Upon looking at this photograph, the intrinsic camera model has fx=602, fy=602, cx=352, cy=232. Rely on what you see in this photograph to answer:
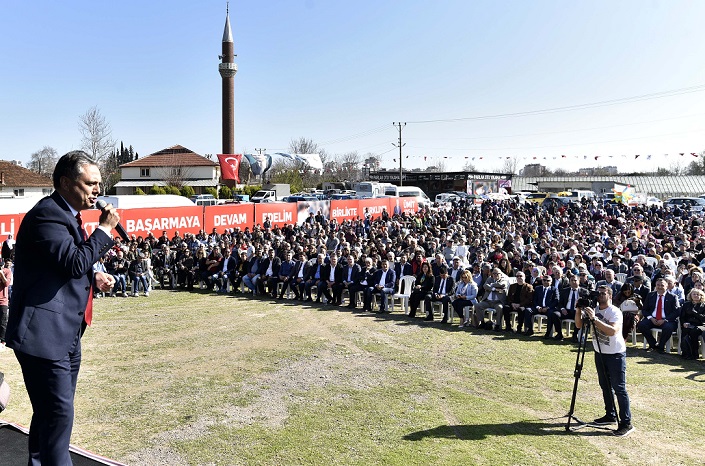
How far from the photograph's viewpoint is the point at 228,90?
63.0m

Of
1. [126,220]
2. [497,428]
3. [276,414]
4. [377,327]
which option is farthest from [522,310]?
[126,220]

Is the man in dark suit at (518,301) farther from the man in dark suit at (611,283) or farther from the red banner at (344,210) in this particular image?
the red banner at (344,210)

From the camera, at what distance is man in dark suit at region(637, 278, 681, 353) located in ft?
32.8

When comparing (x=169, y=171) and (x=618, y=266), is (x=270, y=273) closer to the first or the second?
(x=618, y=266)

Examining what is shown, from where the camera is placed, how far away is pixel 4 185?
5016cm

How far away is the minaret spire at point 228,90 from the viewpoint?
62.0 m

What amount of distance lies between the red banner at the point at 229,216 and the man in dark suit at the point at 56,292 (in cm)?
2206

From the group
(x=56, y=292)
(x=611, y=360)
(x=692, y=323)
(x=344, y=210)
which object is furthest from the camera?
(x=344, y=210)

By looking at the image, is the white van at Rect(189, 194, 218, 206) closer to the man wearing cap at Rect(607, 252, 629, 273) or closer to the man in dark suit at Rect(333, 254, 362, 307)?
the man in dark suit at Rect(333, 254, 362, 307)

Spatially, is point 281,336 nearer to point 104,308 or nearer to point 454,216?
point 104,308

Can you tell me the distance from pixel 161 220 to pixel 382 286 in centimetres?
1208

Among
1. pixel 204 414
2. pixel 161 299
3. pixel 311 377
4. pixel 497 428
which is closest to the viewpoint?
pixel 497 428

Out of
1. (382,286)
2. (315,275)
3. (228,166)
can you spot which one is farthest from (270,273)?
(228,166)

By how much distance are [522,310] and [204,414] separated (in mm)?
6900
